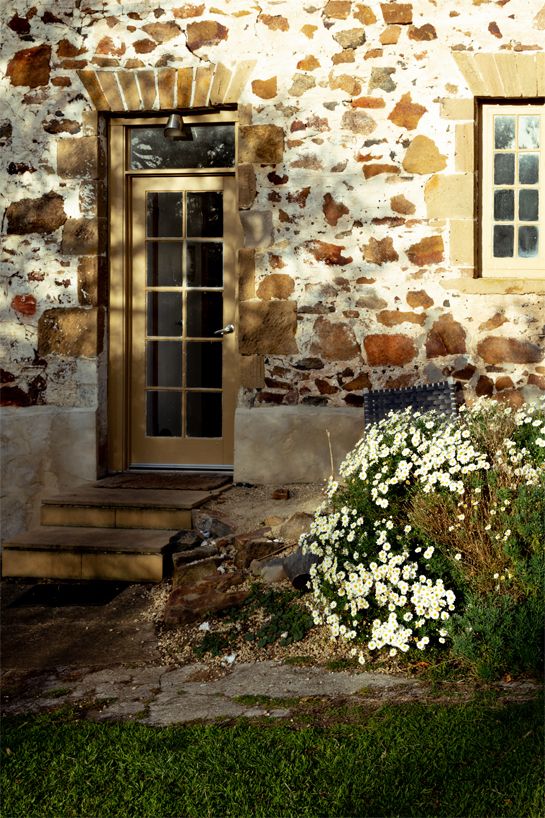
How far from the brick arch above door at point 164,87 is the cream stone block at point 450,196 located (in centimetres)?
154

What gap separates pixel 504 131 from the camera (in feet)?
22.7

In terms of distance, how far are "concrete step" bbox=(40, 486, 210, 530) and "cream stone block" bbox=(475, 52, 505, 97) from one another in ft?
11.2

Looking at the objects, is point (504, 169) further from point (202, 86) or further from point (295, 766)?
point (295, 766)

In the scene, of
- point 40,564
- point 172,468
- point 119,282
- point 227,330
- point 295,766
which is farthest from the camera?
point 172,468

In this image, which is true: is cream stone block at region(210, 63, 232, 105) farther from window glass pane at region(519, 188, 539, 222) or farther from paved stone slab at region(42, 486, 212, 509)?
paved stone slab at region(42, 486, 212, 509)

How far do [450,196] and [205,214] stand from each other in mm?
1876

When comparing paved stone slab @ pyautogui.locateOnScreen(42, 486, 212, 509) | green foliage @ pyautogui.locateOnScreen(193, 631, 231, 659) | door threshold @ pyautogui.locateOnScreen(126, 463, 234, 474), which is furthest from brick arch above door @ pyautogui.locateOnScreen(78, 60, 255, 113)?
green foliage @ pyautogui.locateOnScreen(193, 631, 231, 659)

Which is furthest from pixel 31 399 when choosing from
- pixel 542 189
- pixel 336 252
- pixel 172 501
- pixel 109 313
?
pixel 542 189

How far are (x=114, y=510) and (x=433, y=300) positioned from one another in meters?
2.64

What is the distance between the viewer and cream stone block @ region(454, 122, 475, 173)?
6.78m

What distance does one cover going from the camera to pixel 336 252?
22.7ft

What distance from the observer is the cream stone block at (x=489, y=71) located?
22.1ft

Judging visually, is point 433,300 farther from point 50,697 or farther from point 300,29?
point 50,697

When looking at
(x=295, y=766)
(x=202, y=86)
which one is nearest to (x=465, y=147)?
(x=202, y=86)
